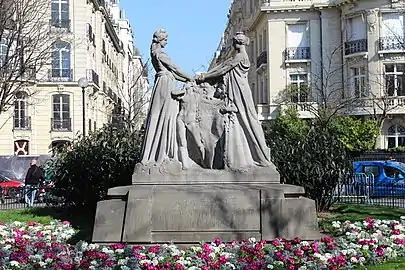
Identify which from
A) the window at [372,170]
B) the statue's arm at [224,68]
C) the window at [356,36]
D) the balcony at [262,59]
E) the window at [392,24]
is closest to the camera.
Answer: the statue's arm at [224,68]

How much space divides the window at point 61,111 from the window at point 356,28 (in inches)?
744

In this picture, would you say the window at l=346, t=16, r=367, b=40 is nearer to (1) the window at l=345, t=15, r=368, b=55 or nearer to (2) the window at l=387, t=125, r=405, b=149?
(1) the window at l=345, t=15, r=368, b=55

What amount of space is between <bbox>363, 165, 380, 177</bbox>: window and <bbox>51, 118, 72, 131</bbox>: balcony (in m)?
23.8

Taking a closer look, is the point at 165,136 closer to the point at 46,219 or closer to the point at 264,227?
the point at 264,227

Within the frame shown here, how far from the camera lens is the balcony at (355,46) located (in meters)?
40.8

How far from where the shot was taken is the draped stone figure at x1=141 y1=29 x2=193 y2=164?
11.1 metres

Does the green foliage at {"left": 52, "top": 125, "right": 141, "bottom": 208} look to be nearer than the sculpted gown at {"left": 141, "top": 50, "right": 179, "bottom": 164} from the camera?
No

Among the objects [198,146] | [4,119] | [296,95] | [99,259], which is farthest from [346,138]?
[99,259]

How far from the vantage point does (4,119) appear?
42156 millimetres

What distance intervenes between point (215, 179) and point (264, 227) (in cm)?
136

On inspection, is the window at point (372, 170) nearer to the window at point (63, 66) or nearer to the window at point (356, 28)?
the window at point (356, 28)

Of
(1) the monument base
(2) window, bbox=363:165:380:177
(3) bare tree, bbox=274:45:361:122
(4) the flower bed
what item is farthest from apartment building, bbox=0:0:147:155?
(4) the flower bed

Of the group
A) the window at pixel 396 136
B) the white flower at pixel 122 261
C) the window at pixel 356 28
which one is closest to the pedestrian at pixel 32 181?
the white flower at pixel 122 261

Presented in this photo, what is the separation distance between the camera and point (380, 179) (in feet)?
79.7
